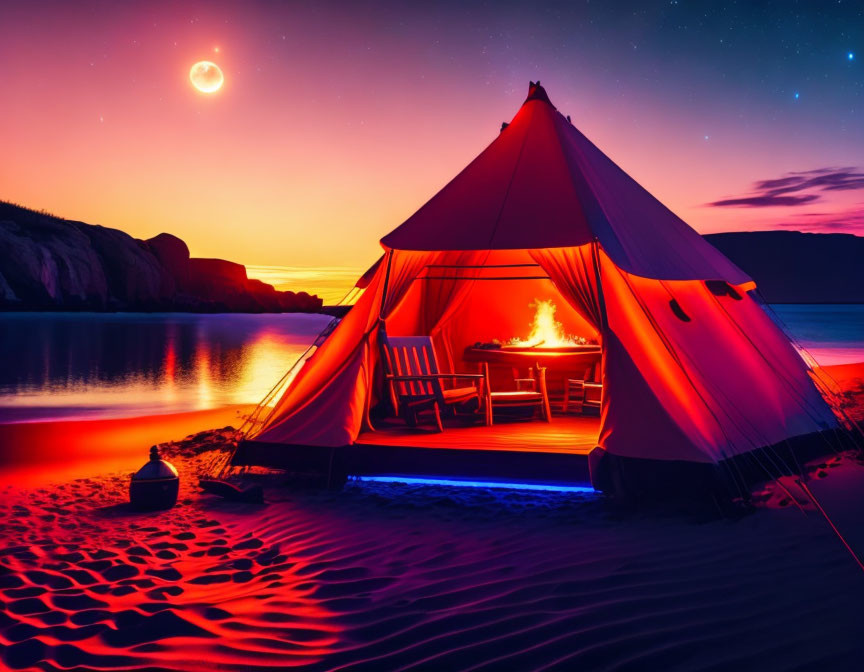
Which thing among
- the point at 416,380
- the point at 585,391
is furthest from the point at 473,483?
the point at 585,391

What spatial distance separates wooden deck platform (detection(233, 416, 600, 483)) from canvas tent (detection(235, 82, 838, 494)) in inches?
4.2

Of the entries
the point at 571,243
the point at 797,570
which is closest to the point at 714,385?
the point at 571,243

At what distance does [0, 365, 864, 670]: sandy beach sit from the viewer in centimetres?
304

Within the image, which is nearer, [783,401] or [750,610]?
[750,610]

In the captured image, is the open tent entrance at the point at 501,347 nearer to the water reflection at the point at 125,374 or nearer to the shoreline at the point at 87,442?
the shoreline at the point at 87,442

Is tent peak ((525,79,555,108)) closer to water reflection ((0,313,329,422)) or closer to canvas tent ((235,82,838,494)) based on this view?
canvas tent ((235,82,838,494))

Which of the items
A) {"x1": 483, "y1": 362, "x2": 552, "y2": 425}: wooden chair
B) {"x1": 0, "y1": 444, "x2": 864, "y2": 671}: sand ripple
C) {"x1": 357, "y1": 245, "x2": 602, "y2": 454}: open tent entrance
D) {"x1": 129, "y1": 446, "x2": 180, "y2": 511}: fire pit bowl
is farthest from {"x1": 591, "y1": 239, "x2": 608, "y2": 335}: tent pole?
{"x1": 129, "y1": 446, "x2": 180, "y2": 511}: fire pit bowl

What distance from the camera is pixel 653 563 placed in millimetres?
4055

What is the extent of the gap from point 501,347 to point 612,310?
3366mm

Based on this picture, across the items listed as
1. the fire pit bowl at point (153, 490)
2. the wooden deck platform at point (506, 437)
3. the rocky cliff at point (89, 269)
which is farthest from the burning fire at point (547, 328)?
the rocky cliff at point (89, 269)

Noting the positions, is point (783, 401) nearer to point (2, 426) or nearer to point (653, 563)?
point (653, 563)

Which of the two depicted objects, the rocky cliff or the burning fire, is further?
the rocky cliff

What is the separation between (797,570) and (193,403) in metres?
14.8

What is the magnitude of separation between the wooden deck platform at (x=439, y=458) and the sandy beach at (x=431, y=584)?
18 cm
